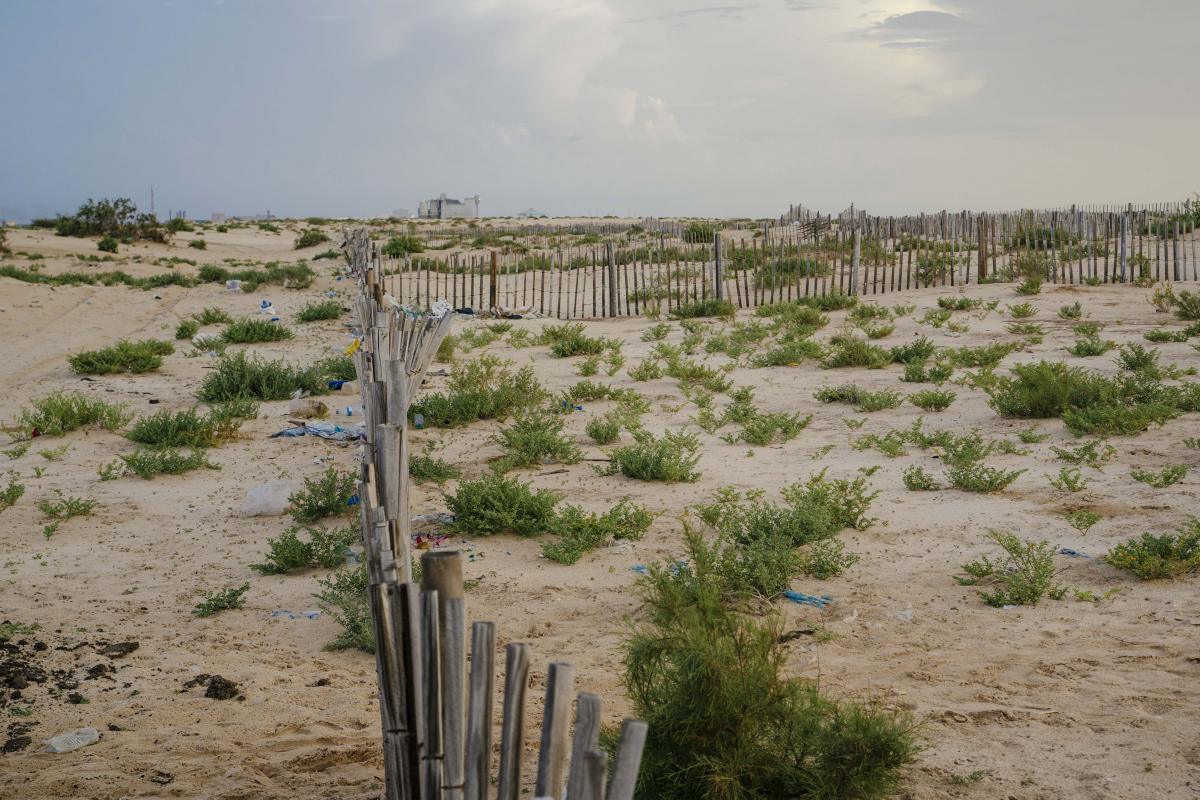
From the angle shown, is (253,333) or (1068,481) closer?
(1068,481)

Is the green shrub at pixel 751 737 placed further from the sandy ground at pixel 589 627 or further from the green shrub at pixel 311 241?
the green shrub at pixel 311 241

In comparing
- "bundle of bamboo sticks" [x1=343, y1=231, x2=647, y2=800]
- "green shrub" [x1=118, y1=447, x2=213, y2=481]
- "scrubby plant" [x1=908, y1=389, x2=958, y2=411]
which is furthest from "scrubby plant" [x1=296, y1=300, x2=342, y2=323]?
"bundle of bamboo sticks" [x1=343, y1=231, x2=647, y2=800]

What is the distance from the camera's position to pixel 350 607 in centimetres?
432

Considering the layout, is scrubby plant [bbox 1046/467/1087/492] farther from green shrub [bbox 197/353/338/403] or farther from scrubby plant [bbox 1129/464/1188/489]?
green shrub [bbox 197/353/338/403]

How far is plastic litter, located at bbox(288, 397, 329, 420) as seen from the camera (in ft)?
29.0

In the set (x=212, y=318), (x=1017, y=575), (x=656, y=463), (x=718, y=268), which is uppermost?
(x=718, y=268)

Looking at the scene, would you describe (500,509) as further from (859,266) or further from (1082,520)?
(859,266)

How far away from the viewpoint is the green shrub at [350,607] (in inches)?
166

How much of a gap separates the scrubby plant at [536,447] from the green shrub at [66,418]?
3661 millimetres

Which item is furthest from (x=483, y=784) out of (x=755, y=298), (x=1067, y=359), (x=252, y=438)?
(x=755, y=298)

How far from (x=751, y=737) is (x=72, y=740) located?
2508mm

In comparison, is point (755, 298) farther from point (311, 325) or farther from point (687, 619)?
point (687, 619)

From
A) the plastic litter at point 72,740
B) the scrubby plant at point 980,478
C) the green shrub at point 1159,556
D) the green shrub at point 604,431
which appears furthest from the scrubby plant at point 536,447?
the green shrub at point 1159,556

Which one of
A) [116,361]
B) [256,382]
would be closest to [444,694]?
[256,382]
